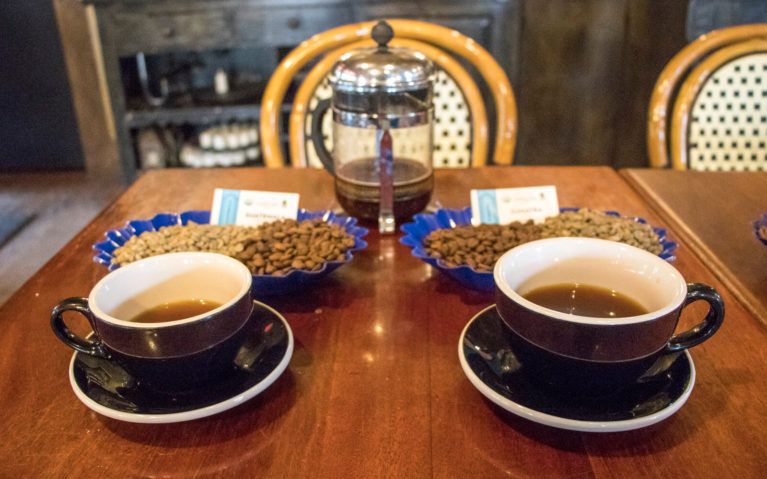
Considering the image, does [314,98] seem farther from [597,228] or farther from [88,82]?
[88,82]

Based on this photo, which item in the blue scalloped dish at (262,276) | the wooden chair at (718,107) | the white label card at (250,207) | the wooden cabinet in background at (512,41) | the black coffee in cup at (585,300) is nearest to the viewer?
the black coffee in cup at (585,300)

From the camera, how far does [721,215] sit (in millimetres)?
986

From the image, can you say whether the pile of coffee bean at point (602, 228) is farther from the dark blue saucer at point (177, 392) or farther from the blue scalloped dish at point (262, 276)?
the dark blue saucer at point (177, 392)

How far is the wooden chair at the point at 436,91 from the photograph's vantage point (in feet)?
4.58

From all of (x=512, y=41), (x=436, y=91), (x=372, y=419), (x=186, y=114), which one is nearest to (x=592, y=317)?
(x=372, y=419)

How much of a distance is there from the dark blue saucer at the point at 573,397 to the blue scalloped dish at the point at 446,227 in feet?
0.48

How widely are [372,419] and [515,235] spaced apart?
1.08ft

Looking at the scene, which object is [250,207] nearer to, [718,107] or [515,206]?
[515,206]

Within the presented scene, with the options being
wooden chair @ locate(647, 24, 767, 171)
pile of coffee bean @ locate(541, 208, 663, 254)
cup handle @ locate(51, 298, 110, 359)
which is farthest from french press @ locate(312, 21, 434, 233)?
wooden chair @ locate(647, 24, 767, 171)

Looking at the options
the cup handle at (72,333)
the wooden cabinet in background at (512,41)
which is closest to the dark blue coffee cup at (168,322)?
the cup handle at (72,333)

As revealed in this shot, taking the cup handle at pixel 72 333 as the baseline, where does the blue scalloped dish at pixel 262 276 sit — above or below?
below

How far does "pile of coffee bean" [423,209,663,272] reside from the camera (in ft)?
2.45

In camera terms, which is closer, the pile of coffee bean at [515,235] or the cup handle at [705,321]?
the cup handle at [705,321]

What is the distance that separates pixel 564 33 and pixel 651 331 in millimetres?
2347
